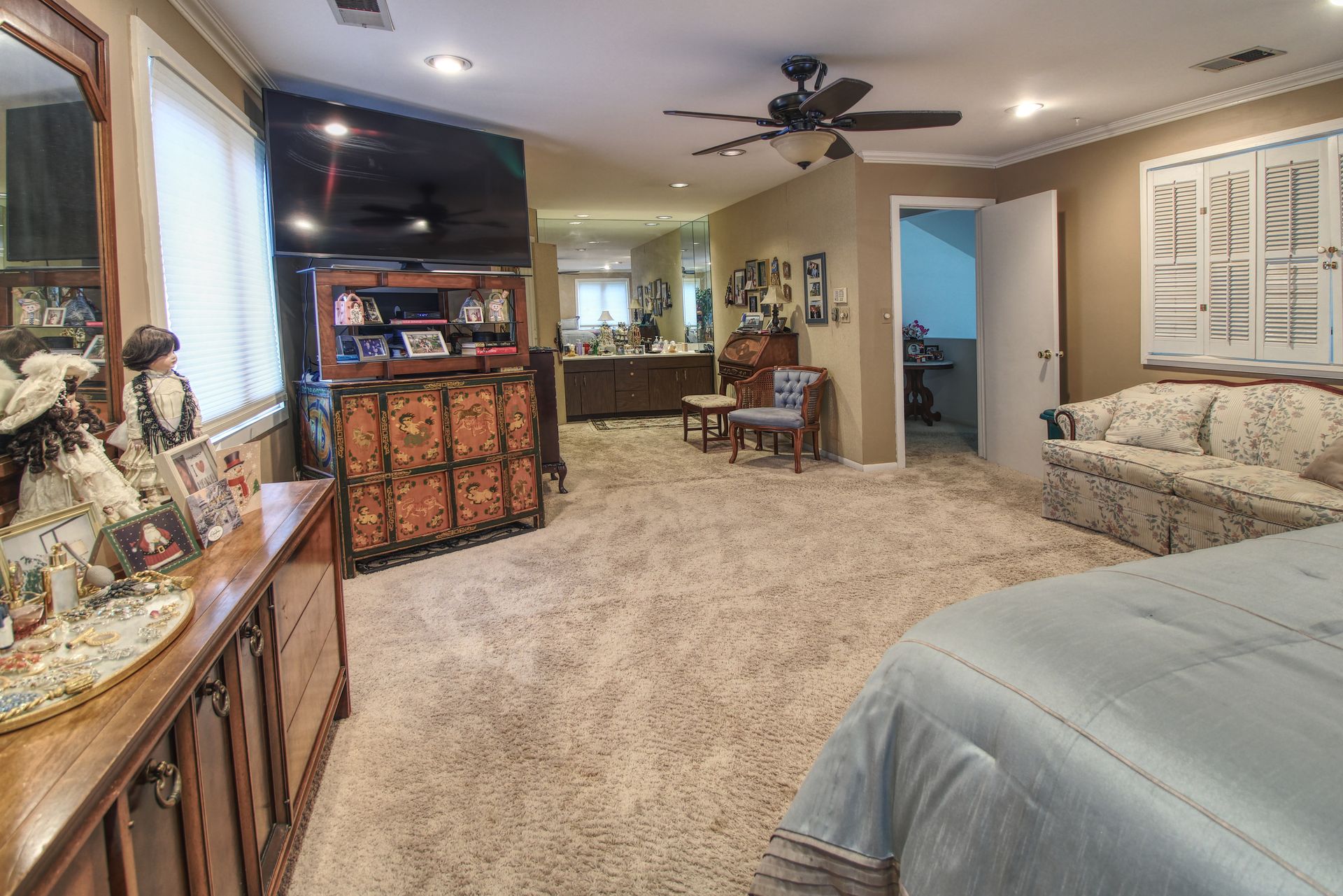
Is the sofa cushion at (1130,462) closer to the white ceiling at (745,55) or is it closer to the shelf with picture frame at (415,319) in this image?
the white ceiling at (745,55)

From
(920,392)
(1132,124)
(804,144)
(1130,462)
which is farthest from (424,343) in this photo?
(920,392)

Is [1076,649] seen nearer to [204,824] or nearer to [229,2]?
[204,824]

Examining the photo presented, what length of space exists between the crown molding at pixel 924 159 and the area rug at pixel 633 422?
3.82 metres

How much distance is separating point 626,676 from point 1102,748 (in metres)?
1.75

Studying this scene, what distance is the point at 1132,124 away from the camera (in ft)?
15.5

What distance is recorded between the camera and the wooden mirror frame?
1562mm

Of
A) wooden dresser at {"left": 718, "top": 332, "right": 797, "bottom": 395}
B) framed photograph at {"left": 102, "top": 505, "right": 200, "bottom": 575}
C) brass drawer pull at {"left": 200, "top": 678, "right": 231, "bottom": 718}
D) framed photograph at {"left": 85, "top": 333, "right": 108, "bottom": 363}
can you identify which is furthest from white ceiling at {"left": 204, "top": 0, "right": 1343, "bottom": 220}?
brass drawer pull at {"left": 200, "top": 678, "right": 231, "bottom": 718}

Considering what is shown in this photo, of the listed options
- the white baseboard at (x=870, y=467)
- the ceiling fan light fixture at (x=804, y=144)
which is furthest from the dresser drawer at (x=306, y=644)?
the white baseboard at (x=870, y=467)

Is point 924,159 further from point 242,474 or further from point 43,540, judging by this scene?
point 43,540

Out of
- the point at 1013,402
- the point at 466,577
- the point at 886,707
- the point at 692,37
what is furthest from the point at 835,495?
the point at 886,707

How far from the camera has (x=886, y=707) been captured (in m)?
1.29

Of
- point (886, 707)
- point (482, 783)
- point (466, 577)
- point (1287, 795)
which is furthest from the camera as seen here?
point (466, 577)

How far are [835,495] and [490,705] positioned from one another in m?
3.20

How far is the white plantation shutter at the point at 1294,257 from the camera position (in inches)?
152
